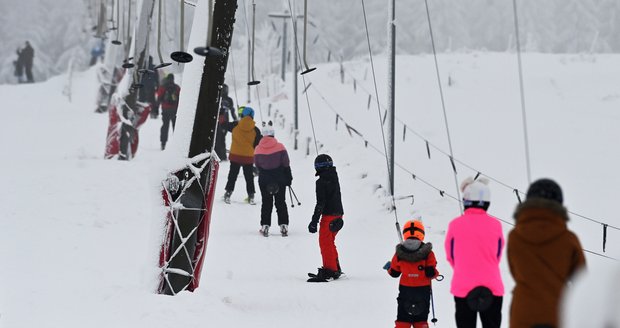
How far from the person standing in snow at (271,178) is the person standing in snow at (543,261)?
7625mm

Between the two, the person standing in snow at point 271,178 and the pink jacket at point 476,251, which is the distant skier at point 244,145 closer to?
the person standing in snow at point 271,178

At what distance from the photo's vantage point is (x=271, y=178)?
1197 centimetres

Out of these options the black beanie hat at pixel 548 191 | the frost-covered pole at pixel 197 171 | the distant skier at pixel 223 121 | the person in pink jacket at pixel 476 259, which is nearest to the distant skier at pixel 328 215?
the frost-covered pole at pixel 197 171

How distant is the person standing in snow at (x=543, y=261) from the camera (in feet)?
14.2

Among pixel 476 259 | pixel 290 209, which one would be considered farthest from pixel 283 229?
pixel 476 259

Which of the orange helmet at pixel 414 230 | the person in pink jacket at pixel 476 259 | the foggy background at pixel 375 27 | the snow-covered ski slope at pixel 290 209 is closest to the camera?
the person in pink jacket at pixel 476 259

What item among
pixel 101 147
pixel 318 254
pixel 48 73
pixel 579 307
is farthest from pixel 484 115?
pixel 48 73

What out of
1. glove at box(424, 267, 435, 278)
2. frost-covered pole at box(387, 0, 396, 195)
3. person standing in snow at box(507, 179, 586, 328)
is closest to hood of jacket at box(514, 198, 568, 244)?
person standing in snow at box(507, 179, 586, 328)

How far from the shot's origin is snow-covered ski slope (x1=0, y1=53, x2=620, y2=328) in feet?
24.1

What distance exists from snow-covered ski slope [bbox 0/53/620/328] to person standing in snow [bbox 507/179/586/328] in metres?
1.09

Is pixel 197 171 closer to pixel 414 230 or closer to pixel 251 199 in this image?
pixel 414 230

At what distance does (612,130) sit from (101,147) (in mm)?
15222

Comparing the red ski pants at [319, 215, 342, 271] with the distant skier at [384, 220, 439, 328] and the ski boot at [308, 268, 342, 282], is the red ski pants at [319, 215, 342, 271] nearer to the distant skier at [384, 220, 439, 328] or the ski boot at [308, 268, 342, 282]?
the ski boot at [308, 268, 342, 282]

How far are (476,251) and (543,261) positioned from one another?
1.27 metres
